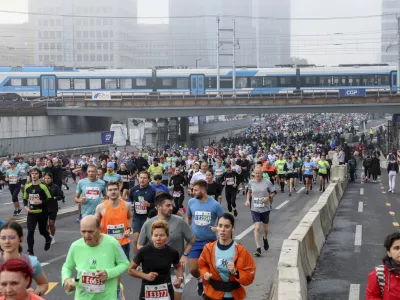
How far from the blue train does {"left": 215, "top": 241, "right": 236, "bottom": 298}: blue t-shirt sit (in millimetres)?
51647

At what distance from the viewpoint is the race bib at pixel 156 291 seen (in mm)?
6824

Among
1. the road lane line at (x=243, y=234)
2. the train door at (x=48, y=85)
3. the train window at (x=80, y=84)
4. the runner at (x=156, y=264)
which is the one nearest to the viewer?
the runner at (x=156, y=264)

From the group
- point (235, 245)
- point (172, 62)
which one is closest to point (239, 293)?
point (235, 245)

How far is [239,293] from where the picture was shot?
22.6ft

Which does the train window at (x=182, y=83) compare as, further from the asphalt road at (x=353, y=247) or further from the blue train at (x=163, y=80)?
the asphalt road at (x=353, y=247)

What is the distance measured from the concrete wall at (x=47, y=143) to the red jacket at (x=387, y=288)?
→ 115 ft

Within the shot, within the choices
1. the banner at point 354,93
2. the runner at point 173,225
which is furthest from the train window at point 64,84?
the runner at point 173,225

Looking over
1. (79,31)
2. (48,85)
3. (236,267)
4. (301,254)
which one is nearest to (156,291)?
(236,267)

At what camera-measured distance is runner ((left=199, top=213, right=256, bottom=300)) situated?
673cm

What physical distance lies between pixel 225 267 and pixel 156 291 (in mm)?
699

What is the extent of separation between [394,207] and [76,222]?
35.2ft

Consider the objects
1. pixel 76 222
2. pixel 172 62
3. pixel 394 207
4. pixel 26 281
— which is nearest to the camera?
pixel 26 281

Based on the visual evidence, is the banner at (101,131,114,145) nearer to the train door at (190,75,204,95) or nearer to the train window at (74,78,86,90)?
the train window at (74,78,86,90)

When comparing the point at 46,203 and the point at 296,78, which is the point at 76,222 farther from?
the point at 296,78
